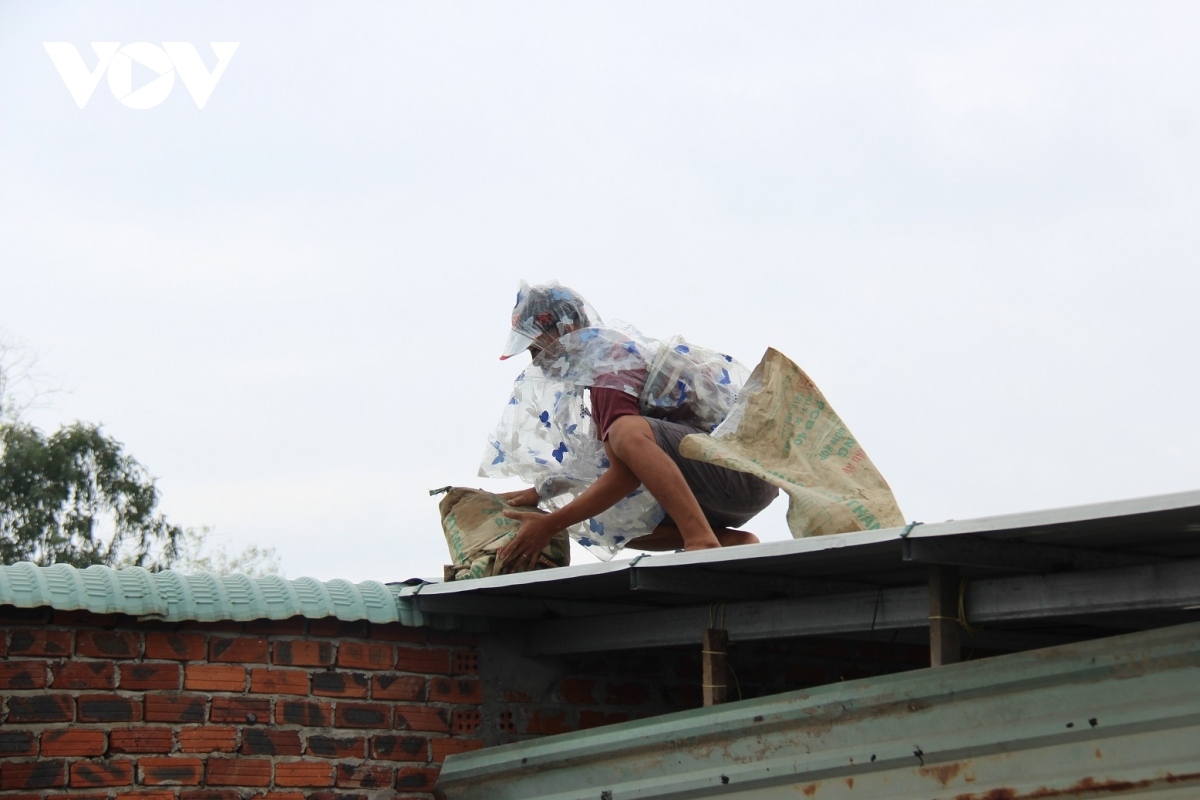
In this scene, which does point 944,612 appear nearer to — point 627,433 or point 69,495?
point 627,433

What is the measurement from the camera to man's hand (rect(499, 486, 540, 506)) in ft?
17.4

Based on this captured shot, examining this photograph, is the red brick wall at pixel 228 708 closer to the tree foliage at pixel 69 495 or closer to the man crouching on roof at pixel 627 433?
the man crouching on roof at pixel 627 433

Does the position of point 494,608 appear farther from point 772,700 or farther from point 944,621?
point 944,621

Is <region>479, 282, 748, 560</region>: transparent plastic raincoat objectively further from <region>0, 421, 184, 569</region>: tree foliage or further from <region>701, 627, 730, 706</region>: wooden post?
<region>0, 421, 184, 569</region>: tree foliage

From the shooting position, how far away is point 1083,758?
3.27m

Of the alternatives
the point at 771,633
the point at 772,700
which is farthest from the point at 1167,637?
the point at 771,633

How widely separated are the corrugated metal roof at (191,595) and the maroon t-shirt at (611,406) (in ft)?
2.98

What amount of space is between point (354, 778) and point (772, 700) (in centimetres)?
154

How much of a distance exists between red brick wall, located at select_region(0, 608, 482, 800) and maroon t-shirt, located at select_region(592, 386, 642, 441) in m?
0.93

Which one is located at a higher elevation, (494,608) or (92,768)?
(494,608)

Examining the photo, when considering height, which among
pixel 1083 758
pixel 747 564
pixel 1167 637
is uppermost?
pixel 747 564

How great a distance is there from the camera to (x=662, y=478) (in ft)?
14.9

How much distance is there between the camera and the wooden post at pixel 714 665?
4.25m

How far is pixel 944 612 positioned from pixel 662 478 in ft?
3.59
